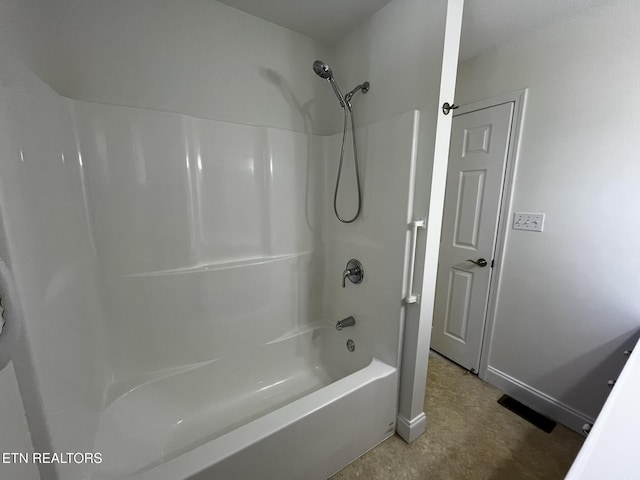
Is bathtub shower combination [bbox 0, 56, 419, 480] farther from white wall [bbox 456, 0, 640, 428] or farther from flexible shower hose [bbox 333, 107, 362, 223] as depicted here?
white wall [bbox 456, 0, 640, 428]

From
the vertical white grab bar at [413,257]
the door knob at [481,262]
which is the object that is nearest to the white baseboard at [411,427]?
the vertical white grab bar at [413,257]

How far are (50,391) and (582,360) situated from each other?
2.47 meters

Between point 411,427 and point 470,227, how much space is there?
1390 mm

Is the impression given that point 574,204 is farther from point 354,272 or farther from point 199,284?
point 199,284

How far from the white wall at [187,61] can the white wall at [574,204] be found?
4.42ft

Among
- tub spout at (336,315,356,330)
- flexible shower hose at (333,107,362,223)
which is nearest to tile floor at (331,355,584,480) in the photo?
tub spout at (336,315,356,330)

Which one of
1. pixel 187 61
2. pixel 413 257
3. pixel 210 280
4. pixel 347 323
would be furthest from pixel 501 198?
pixel 187 61

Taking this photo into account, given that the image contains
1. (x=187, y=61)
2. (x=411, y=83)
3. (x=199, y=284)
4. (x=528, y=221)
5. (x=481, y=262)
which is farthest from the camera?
(x=481, y=262)

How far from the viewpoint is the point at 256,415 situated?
1.46 metres

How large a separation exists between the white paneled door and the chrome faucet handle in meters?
0.91

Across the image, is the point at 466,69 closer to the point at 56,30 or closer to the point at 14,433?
the point at 56,30

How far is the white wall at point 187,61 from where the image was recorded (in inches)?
42.6

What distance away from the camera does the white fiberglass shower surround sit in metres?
0.79

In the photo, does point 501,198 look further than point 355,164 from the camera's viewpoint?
Yes
